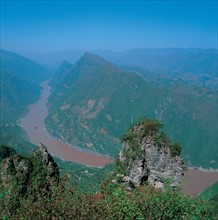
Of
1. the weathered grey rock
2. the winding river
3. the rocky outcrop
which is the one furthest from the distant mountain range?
the rocky outcrop

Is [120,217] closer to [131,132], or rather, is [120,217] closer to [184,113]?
[131,132]

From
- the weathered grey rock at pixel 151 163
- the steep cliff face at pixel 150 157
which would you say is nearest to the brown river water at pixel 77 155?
the steep cliff face at pixel 150 157

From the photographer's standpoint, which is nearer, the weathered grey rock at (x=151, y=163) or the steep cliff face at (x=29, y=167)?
the steep cliff face at (x=29, y=167)

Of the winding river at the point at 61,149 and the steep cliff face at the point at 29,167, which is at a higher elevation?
the steep cliff face at the point at 29,167

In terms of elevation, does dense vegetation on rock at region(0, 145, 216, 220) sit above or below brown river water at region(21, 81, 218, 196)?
above

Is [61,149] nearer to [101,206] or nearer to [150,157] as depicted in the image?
[150,157]

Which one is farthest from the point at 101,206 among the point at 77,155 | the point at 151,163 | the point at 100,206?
the point at 77,155

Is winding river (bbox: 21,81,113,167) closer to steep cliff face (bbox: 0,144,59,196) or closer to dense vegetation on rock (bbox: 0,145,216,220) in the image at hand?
steep cliff face (bbox: 0,144,59,196)

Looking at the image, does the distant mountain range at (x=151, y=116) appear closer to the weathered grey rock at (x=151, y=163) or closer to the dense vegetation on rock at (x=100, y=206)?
the weathered grey rock at (x=151, y=163)

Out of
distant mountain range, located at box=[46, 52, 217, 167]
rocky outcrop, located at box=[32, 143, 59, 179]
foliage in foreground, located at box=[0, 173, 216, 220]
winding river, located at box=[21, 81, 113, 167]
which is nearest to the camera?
foliage in foreground, located at box=[0, 173, 216, 220]
